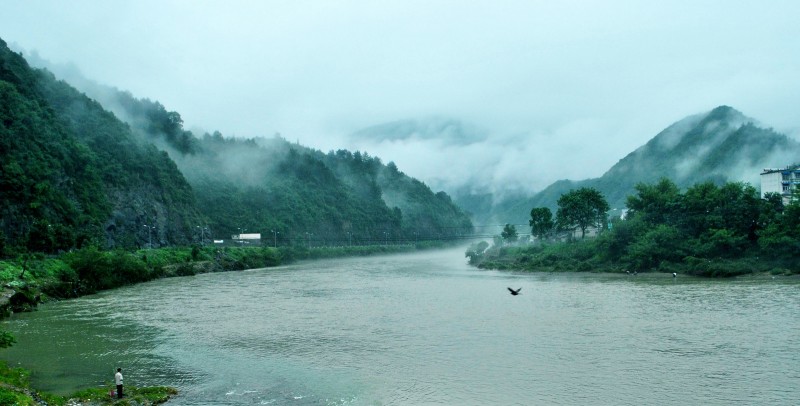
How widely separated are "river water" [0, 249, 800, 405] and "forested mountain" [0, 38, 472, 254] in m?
31.2

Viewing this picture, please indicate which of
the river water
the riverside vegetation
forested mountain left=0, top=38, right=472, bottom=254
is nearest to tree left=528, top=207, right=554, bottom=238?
the river water

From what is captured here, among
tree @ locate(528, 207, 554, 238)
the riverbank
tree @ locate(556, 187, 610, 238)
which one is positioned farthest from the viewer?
tree @ locate(528, 207, 554, 238)

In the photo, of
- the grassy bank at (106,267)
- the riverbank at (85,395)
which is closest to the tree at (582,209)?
the grassy bank at (106,267)

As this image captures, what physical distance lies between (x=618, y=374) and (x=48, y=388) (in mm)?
19490

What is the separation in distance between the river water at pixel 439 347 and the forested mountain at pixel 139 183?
3121cm

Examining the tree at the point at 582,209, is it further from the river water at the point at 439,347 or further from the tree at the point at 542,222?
the river water at the point at 439,347

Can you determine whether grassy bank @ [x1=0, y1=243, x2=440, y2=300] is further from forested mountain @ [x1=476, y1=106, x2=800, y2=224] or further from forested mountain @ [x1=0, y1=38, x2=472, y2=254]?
forested mountain @ [x1=476, y1=106, x2=800, y2=224]

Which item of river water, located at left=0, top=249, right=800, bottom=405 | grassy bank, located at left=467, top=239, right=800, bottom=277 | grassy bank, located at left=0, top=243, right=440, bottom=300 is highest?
grassy bank, located at left=0, top=243, right=440, bottom=300

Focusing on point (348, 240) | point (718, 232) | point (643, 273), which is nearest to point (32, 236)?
point (643, 273)

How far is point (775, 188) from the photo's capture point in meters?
82.8

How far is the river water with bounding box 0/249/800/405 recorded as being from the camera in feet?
61.6

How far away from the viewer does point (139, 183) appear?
97562mm

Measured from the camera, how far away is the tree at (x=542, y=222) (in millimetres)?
83756

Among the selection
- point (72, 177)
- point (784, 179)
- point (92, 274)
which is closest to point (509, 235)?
point (784, 179)
